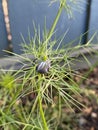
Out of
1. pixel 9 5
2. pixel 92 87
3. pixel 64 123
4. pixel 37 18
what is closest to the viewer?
pixel 9 5

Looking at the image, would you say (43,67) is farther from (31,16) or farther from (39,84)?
(31,16)

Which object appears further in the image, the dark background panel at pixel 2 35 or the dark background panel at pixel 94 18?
the dark background panel at pixel 94 18

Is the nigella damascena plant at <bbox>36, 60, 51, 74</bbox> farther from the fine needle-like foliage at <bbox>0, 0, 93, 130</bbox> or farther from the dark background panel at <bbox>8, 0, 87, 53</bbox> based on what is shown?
the dark background panel at <bbox>8, 0, 87, 53</bbox>

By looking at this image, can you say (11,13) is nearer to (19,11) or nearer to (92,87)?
(19,11)

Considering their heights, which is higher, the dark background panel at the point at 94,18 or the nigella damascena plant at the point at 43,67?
the nigella damascena plant at the point at 43,67

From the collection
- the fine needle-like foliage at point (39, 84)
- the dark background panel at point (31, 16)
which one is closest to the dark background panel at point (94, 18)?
the dark background panel at point (31, 16)

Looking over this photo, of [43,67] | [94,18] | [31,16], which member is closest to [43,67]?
[43,67]

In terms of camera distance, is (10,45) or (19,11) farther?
(10,45)

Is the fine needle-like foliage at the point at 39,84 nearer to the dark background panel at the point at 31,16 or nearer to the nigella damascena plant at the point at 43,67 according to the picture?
the nigella damascena plant at the point at 43,67

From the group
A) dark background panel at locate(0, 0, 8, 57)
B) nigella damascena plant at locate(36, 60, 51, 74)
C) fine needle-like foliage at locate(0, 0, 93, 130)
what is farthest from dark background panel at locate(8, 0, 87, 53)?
nigella damascena plant at locate(36, 60, 51, 74)

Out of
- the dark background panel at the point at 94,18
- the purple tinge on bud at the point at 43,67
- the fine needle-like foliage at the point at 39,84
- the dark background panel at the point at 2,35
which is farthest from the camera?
the dark background panel at the point at 94,18

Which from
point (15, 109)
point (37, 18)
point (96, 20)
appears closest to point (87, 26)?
point (96, 20)
